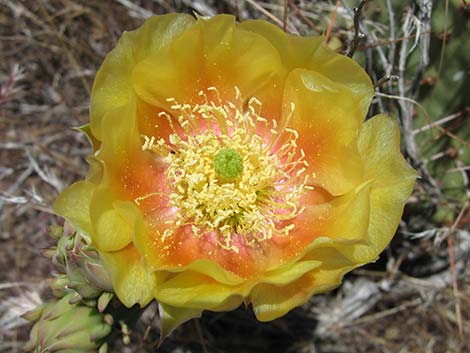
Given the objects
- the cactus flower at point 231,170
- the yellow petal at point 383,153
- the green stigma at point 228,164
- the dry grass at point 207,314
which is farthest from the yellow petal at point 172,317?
the dry grass at point 207,314

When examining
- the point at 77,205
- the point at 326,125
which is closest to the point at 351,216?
the point at 326,125

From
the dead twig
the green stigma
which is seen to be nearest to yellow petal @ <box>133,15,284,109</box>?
the green stigma

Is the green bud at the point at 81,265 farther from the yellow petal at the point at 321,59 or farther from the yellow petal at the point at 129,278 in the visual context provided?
the yellow petal at the point at 321,59

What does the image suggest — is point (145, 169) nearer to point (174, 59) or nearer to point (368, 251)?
point (174, 59)

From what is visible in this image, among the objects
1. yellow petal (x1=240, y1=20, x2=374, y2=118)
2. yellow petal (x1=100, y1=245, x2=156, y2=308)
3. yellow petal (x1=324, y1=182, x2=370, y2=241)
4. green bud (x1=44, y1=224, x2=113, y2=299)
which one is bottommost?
green bud (x1=44, y1=224, x2=113, y2=299)

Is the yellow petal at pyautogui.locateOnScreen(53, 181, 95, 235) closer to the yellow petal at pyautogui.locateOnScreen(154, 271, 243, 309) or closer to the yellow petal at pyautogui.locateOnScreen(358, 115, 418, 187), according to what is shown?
the yellow petal at pyautogui.locateOnScreen(154, 271, 243, 309)

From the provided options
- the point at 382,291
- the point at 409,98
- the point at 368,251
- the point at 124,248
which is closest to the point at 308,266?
the point at 368,251
